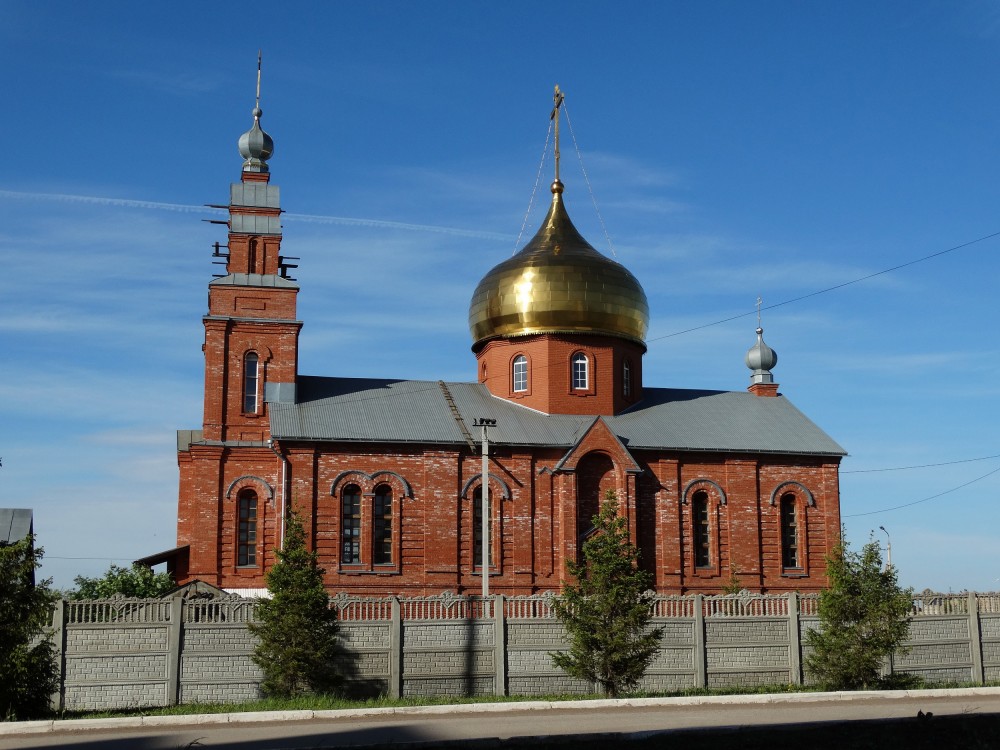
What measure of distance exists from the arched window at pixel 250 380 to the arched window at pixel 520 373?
768 cm

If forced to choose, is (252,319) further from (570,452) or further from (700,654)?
(700,654)

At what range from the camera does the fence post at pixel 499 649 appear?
20.1m

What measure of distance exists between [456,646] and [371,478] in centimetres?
1093

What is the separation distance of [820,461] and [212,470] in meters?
17.4

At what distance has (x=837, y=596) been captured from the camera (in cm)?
2025

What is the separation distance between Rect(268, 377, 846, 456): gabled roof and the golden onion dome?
230 centimetres

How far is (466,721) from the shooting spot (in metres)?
15.9

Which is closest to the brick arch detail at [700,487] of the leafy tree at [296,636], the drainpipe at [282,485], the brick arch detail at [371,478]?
the brick arch detail at [371,478]

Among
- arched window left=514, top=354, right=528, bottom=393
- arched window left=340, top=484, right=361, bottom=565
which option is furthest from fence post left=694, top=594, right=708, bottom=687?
arched window left=514, top=354, right=528, bottom=393

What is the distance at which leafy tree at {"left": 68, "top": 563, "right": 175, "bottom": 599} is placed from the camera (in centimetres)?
2780

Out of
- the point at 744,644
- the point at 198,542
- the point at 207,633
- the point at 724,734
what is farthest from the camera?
the point at 198,542

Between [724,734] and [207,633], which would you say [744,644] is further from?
[207,633]

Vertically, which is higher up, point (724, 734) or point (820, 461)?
point (820, 461)

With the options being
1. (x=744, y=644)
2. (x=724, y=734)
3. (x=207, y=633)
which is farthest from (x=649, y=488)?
(x=724, y=734)
